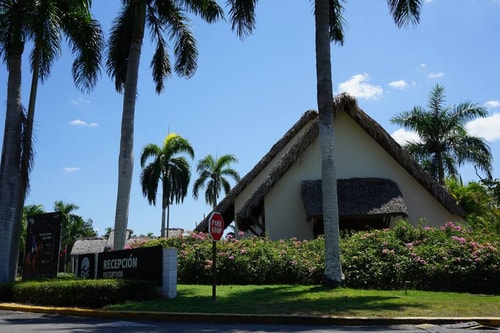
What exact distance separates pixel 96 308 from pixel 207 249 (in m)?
5.46

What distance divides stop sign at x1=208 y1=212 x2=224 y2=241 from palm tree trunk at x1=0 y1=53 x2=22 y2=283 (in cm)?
896

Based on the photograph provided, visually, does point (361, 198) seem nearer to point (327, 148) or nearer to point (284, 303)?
point (327, 148)

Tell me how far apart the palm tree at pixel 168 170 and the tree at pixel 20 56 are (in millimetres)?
Answer: 21244

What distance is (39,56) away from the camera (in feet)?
66.0

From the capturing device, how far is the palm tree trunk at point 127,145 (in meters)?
16.0

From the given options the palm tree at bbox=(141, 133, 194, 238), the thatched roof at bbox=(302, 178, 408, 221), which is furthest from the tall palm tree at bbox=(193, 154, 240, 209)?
the thatched roof at bbox=(302, 178, 408, 221)

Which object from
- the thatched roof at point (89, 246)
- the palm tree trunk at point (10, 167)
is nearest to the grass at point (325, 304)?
the palm tree trunk at point (10, 167)

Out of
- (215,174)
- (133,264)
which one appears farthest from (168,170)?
(133,264)

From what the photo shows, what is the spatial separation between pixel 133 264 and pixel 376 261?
23.1ft

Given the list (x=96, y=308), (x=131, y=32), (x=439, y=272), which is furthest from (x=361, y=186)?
(x=96, y=308)

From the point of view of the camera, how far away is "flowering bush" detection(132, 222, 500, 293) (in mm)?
13969

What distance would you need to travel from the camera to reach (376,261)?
14.9m

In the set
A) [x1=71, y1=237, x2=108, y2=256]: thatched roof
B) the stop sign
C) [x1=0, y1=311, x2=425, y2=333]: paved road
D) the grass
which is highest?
[x1=71, y1=237, x2=108, y2=256]: thatched roof

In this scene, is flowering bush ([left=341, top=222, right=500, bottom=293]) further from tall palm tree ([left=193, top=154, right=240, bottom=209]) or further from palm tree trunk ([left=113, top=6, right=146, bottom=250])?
tall palm tree ([left=193, top=154, right=240, bottom=209])
